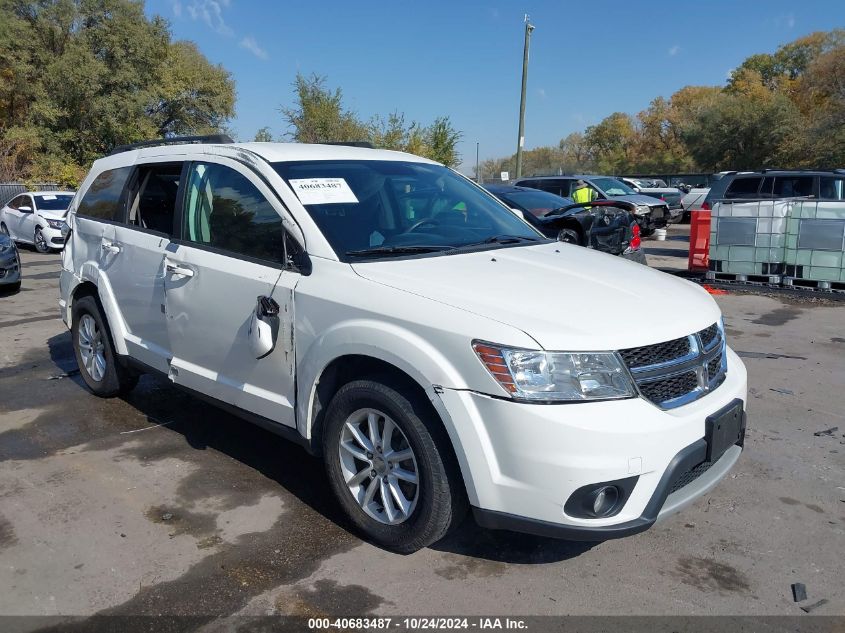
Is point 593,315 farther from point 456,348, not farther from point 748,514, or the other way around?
point 748,514

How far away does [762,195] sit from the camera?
14.2m

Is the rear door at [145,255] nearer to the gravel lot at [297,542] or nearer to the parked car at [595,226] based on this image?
the gravel lot at [297,542]

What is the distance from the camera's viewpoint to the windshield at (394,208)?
11.8 feet

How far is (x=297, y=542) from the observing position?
131 inches

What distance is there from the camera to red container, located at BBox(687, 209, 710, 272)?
40.8 ft

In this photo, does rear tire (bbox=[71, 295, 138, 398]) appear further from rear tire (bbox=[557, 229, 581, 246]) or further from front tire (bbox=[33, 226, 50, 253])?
front tire (bbox=[33, 226, 50, 253])

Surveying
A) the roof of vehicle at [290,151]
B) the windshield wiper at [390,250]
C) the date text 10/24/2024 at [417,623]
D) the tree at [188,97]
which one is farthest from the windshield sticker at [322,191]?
the tree at [188,97]

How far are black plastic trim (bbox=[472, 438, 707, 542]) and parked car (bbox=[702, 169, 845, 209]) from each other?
11778 mm

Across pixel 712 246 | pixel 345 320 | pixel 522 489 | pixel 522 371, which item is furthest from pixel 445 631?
pixel 712 246

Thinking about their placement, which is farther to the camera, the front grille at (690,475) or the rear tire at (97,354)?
the rear tire at (97,354)

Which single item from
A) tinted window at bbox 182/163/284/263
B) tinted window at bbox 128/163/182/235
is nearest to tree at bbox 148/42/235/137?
tinted window at bbox 128/163/182/235

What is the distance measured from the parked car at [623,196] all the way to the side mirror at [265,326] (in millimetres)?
15642

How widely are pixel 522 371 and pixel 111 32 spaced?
38.2 meters

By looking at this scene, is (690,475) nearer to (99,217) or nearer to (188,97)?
(99,217)
